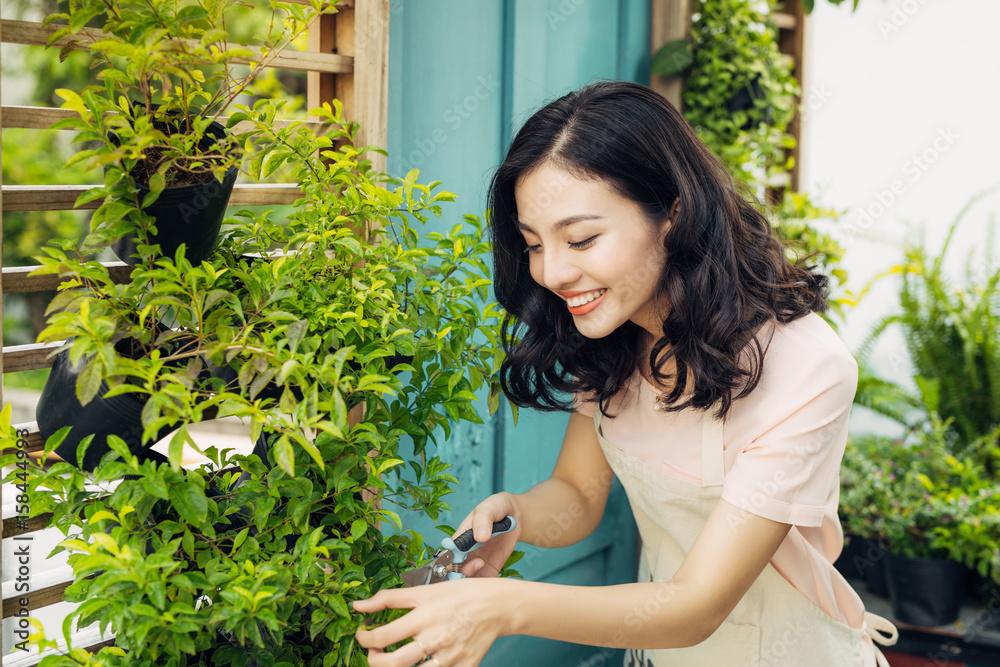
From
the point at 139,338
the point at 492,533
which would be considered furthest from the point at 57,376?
the point at 492,533

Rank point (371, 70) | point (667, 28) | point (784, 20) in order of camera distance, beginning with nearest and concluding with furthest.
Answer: point (371, 70)
point (667, 28)
point (784, 20)

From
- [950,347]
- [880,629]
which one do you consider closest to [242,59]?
[880,629]

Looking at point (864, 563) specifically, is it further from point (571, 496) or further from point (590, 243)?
point (590, 243)

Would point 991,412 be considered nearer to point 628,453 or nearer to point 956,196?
point 956,196

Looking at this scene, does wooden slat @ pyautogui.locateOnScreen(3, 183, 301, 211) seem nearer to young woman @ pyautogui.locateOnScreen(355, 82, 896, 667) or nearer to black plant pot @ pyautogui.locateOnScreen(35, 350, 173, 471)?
black plant pot @ pyautogui.locateOnScreen(35, 350, 173, 471)

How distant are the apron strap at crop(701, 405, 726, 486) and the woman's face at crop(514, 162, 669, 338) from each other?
0.23m

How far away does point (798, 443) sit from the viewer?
1118 mm

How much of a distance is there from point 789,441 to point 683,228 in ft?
1.15

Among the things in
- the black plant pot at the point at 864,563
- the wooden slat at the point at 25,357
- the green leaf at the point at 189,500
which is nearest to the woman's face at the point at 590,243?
the green leaf at the point at 189,500

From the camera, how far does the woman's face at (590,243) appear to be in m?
1.12

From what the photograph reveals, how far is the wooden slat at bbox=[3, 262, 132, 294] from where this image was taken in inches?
40.1

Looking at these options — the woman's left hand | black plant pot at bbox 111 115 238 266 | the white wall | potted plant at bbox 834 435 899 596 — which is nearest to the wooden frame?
the white wall

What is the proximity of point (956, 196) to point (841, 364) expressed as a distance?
2.52 meters

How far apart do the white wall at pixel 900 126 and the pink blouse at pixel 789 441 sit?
2.02 meters
